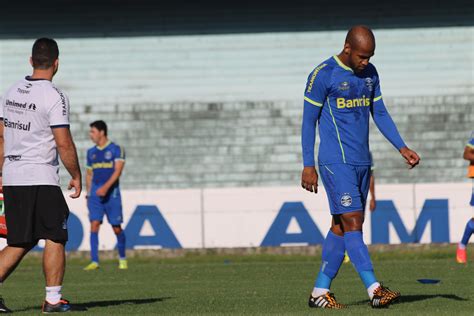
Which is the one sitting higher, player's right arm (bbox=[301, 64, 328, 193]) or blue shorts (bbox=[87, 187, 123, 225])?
player's right arm (bbox=[301, 64, 328, 193])

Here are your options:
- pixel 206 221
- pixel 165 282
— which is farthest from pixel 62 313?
pixel 206 221

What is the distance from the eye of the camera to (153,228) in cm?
2377

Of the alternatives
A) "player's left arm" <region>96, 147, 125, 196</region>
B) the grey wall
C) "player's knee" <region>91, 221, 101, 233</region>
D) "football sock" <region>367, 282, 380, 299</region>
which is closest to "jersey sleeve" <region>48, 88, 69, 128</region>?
"football sock" <region>367, 282, 380, 299</region>

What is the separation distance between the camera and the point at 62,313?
32.6ft

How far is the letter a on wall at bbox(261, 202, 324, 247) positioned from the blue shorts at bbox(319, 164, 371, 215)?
1350 cm

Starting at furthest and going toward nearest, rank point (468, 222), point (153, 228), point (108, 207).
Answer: point (153, 228) < point (108, 207) < point (468, 222)

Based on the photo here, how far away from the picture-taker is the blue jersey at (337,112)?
10.0 metres

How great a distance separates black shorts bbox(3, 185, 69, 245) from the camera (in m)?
9.97

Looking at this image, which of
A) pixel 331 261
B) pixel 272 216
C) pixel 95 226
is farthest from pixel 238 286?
pixel 272 216

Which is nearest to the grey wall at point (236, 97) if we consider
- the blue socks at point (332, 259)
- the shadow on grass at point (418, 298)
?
the shadow on grass at point (418, 298)

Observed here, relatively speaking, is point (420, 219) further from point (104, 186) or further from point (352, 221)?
point (352, 221)

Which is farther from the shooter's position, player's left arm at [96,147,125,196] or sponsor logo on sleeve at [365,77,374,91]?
player's left arm at [96,147,125,196]

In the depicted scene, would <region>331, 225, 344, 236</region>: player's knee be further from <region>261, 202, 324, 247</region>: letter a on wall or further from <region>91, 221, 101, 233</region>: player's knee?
<region>261, 202, 324, 247</region>: letter a on wall

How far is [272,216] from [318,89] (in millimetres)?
13885
